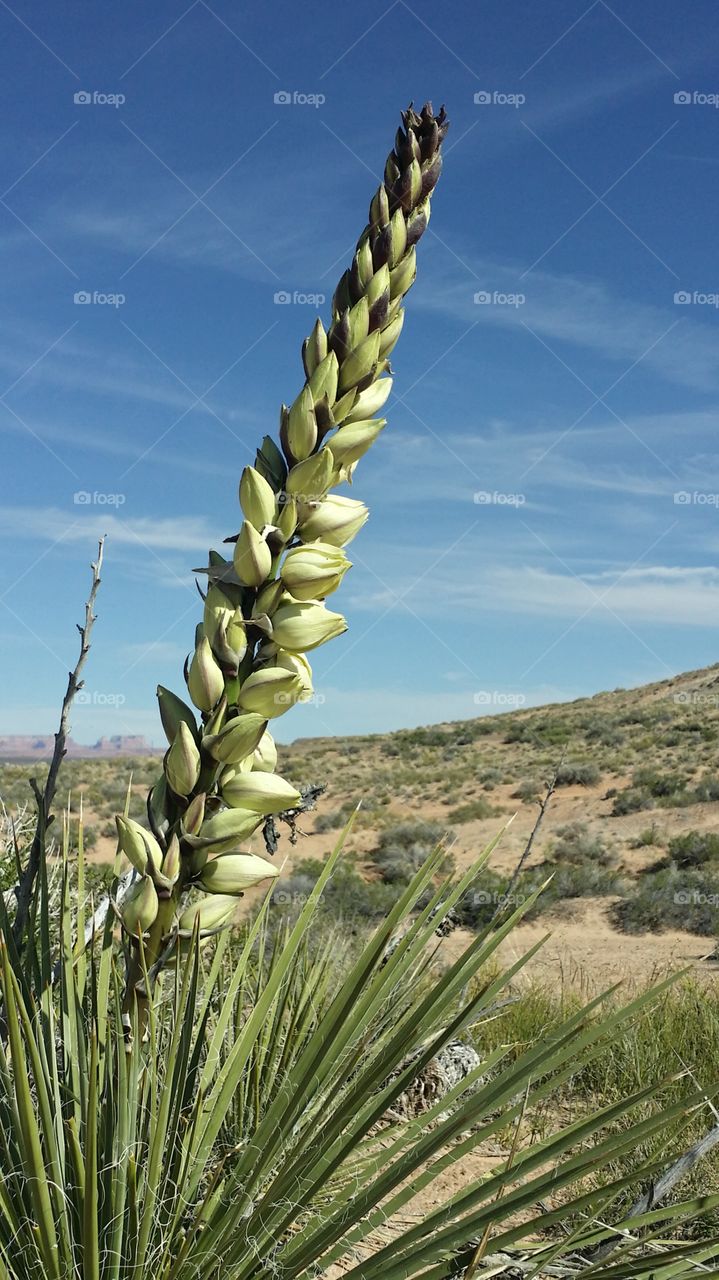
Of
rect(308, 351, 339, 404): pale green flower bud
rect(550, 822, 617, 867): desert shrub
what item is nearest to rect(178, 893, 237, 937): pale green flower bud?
rect(308, 351, 339, 404): pale green flower bud

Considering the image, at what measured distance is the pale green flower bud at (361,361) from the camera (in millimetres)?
1504

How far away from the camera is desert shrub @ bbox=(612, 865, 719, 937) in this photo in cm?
1079

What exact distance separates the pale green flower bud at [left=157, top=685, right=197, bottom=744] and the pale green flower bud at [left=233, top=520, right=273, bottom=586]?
0.74 feet

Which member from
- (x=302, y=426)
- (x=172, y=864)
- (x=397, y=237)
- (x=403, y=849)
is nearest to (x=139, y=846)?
(x=172, y=864)

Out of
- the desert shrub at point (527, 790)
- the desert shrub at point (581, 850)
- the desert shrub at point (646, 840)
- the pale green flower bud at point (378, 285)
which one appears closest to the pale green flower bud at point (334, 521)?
the pale green flower bud at point (378, 285)

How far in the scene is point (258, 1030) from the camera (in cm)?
146

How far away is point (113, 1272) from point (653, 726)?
2926cm

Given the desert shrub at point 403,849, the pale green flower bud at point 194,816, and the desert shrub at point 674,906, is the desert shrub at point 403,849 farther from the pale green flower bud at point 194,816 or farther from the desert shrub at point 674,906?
the pale green flower bud at point 194,816

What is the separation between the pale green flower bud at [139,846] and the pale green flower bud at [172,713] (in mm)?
150

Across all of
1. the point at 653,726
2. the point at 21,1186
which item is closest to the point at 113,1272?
the point at 21,1186

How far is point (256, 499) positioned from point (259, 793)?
491mm

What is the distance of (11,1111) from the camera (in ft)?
4.72

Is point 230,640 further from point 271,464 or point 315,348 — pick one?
point 315,348

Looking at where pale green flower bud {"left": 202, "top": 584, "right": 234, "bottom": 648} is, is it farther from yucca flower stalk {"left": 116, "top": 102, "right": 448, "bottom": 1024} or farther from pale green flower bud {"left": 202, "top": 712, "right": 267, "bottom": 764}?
pale green flower bud {"left": 202, "top": 712, "right": 267, "bottom": 764}
